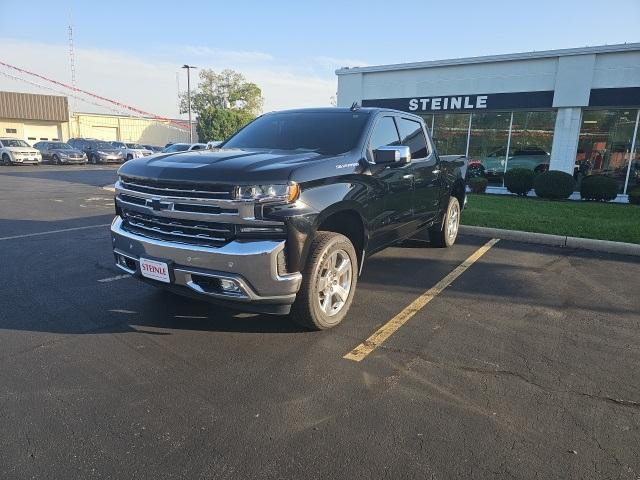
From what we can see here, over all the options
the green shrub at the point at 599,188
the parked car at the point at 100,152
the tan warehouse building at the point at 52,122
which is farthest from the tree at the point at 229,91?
the green shrub at the point at 599,188

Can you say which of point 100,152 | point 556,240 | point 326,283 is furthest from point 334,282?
point 100,152

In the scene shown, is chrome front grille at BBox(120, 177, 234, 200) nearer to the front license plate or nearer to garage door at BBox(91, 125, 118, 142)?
the front license plate

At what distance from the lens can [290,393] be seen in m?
3.06

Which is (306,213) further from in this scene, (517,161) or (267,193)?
(517,161)

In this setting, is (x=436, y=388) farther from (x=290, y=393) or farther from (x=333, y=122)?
(x=333, y=122)

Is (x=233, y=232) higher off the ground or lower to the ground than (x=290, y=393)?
higher

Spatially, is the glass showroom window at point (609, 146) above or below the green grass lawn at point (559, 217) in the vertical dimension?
above

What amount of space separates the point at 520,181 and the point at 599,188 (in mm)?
2166

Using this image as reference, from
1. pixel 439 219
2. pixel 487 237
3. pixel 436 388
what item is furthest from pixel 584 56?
pixel 436 388

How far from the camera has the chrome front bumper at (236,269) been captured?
3312 mm

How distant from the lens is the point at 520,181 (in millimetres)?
14141

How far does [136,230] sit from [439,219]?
4243 millimetres

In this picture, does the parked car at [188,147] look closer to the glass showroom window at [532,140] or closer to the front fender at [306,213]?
the front fender at [306,213]

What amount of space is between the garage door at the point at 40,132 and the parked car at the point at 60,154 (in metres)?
18.1
